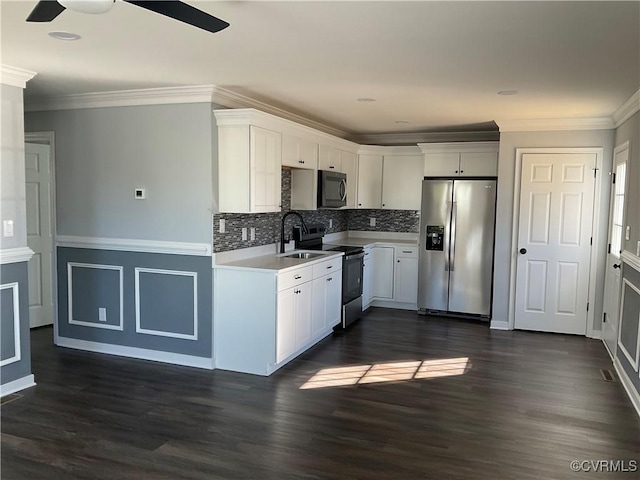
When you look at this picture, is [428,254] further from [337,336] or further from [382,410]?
[382,410]

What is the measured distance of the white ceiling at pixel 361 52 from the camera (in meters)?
2.49

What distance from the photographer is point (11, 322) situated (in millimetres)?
3846

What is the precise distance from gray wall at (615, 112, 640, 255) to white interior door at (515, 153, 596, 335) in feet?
2.78

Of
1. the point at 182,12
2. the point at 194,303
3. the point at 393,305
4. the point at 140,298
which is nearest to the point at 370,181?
the point at 393,305

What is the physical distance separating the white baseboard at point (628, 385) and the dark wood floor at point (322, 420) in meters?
0.07

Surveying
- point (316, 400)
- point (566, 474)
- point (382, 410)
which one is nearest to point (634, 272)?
point (566, 474)

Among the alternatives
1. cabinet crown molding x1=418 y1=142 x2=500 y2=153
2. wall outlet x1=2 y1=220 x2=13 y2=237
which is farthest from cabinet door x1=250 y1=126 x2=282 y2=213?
cabinet crown molding x1=418 y1=142 x2=500 y2=153

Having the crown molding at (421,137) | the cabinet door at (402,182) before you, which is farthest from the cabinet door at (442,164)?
the crown molding at (421,137)

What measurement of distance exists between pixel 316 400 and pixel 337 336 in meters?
1.76

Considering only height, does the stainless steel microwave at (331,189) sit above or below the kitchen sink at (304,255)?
above

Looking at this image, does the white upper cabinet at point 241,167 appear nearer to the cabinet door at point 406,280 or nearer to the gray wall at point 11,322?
the gray wall at point 11,322

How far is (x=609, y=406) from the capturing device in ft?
12.2

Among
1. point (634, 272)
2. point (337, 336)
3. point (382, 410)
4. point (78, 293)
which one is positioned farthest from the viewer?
point (337, 336)

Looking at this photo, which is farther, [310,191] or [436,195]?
[436,195]
